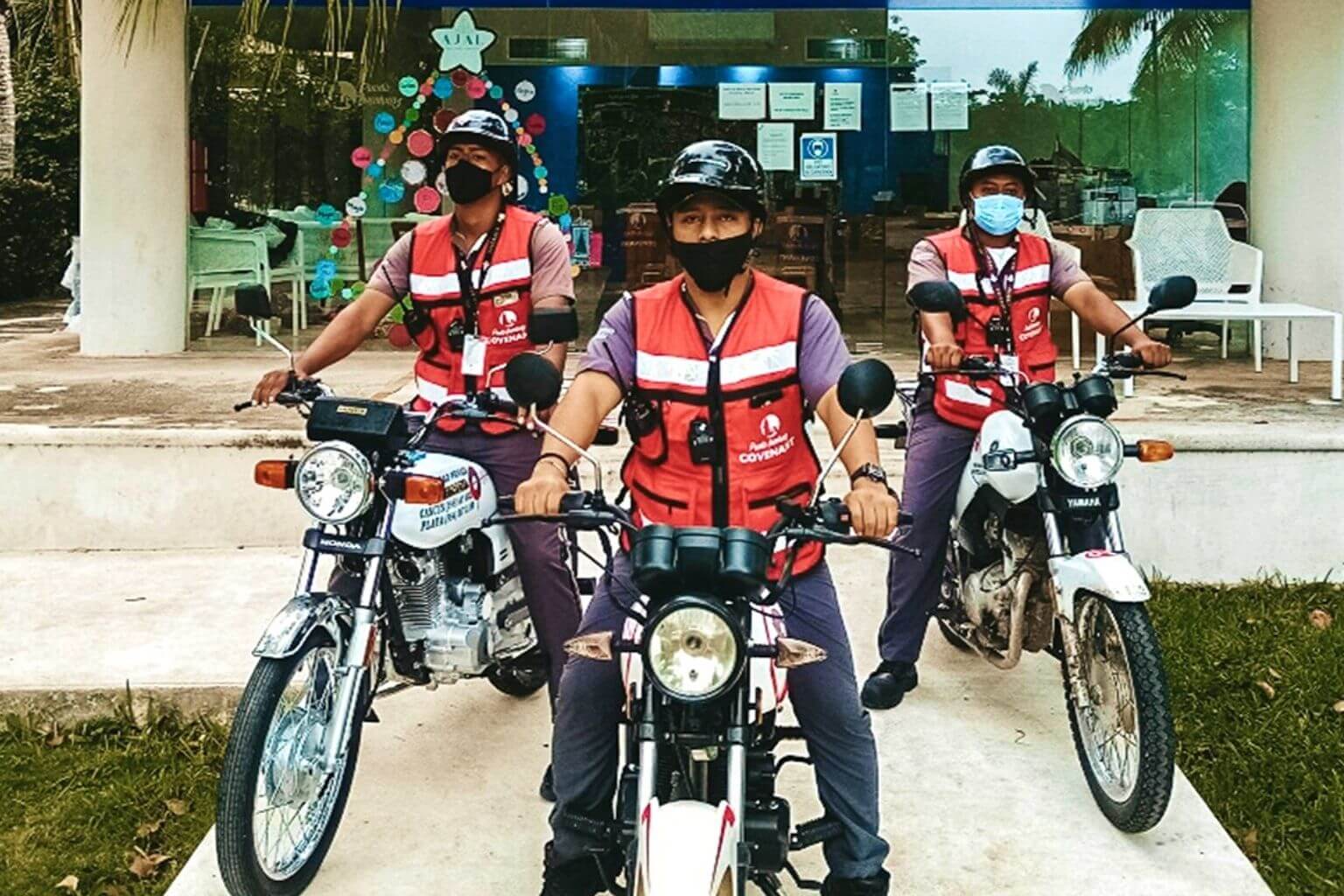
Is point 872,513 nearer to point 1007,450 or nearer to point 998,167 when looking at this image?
point 1007,450

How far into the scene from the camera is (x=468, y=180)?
4203 mm

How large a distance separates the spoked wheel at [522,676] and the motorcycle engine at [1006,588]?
131 cm

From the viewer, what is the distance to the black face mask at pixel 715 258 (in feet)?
11.0

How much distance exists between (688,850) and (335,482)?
140 centimetres

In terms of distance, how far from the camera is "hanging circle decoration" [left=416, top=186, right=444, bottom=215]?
35.4 feet

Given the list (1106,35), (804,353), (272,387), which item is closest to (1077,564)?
(804,353)

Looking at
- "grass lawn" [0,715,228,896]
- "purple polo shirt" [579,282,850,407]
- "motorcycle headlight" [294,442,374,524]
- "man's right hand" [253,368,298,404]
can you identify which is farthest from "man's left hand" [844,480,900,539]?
"grass lawn" [0,715,228,896]

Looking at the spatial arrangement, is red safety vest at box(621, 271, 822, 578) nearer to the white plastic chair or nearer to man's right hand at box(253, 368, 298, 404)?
man's right hand at box(253, 368, 298, 404)

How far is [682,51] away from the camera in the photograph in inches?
420

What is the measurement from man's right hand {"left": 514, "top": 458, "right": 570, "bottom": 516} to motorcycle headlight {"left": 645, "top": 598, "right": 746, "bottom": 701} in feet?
1.28

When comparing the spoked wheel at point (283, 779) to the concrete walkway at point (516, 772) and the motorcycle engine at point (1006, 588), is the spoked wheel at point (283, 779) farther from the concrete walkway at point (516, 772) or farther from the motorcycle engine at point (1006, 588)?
the motorcycle engine at point (1006, 588)

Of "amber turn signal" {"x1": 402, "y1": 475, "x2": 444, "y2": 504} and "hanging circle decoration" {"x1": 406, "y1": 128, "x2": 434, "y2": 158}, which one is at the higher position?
"hanging circle decoration" {"x1": 406, "y1": 128, "x2": 434, "y2": 158}

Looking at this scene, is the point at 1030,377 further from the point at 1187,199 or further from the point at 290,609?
the point at 1187,199

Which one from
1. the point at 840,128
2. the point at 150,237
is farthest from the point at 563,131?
the point at 150,237
